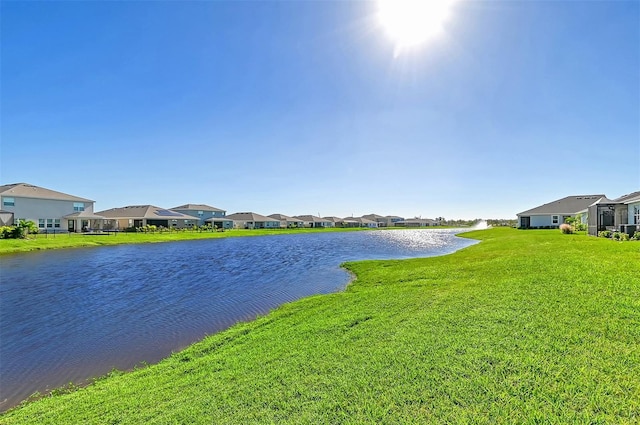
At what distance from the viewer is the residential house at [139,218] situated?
55.7 metres

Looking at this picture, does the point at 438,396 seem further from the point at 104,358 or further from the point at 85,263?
the point at 85,263

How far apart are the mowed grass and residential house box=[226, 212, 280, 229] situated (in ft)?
254

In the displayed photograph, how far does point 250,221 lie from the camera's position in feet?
276

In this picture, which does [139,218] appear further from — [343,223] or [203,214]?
[343,223]

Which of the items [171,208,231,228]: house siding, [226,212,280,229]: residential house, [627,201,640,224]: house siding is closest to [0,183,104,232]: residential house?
[171,208,231,228]: house siding

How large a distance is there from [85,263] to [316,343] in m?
23.7

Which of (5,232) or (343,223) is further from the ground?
(343,223)

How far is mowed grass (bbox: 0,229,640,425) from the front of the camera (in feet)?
11.7

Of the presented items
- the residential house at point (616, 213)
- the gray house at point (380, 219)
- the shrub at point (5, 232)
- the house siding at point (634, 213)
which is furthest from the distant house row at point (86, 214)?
the house siding at point (634, 213)

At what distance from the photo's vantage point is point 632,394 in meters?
3.46

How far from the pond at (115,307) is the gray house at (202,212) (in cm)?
5531

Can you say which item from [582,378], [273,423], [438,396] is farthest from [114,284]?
[582,378]

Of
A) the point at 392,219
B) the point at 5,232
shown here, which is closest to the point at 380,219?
the point at 392,219

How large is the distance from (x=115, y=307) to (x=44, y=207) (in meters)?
43.1
